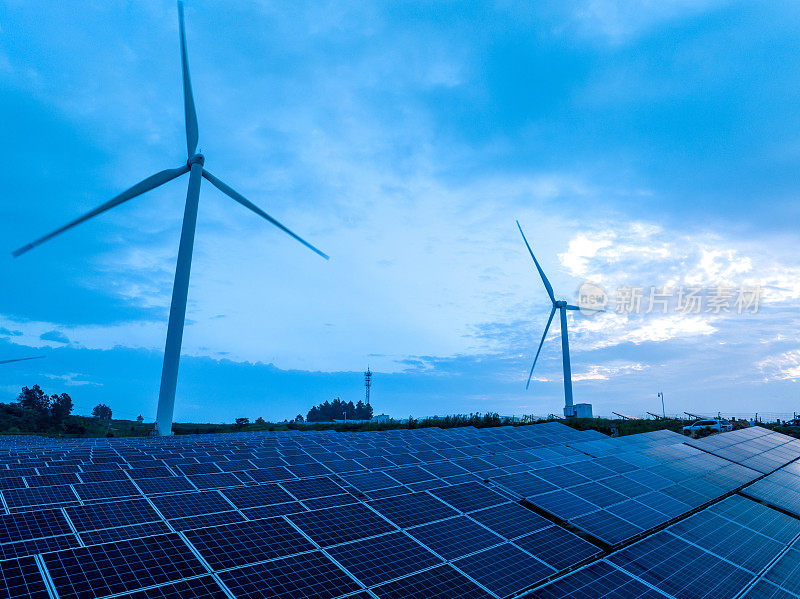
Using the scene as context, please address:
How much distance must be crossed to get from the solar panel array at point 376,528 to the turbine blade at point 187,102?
107 feet

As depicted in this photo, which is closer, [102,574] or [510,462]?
[102,574]

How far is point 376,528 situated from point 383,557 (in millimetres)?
1544

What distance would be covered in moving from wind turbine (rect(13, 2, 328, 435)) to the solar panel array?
58.9 feet

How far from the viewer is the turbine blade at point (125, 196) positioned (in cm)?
3705

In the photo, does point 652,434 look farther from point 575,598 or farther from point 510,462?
point 575,598

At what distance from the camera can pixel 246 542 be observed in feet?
34.7

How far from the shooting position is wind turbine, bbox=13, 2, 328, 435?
38562 mm

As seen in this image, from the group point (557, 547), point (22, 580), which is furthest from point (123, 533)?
point (557, 547)

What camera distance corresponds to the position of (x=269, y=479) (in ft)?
53.1

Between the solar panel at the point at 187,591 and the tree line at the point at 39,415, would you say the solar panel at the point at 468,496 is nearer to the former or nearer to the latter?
the solar panel at the point at 187,591

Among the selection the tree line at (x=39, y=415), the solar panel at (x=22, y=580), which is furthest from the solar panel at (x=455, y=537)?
the tree line at (x=39, y=415)

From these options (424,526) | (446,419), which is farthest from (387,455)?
(446,419)

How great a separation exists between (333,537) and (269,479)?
5.56 meters

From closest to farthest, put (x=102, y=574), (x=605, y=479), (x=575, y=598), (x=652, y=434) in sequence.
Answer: (x=102, y=574) → (x=575, y=598) → (x=605, y=479) → (x=652, y=434)
